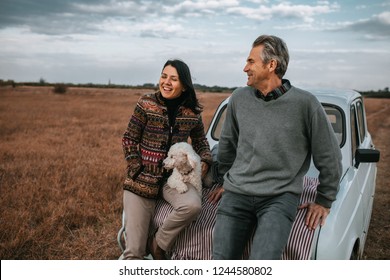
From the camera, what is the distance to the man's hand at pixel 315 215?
2.57 meters

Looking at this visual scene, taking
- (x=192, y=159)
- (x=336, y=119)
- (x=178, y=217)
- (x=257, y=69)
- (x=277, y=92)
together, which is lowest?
(x=178, y=217)

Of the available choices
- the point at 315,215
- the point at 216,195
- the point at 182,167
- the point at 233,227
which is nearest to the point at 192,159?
the point at 182,167

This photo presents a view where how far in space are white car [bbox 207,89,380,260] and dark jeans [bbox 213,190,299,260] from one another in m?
0.23

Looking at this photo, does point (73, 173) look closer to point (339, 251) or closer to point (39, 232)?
point (39, 232)

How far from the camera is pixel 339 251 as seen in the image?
2537mm

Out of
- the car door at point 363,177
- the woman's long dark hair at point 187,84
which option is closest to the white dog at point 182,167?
the woman's long dark hair at point 187,84

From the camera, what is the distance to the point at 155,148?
3.15 meters

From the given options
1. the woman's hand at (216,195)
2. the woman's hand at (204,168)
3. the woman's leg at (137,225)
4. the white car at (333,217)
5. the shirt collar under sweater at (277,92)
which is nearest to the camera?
the white car at (333,217)

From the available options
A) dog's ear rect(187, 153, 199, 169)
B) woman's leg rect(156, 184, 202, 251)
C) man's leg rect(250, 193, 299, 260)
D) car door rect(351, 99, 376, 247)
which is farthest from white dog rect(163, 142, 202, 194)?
car door rect(351, 99, 376, 247)

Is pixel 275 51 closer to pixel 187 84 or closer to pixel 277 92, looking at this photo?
pixel 277 92

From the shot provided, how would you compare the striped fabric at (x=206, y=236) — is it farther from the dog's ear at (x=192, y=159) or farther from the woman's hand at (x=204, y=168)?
the dog's ear at (x=192, y=159)

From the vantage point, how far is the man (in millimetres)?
2553

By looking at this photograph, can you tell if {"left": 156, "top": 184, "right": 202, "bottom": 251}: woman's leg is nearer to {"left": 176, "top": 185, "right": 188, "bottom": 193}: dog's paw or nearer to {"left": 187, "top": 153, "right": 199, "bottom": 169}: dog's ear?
{"left": 176, "top": 185, "right": 188, "bottom": 193}: dog's paw

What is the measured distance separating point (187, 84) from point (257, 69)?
2.40 feet
